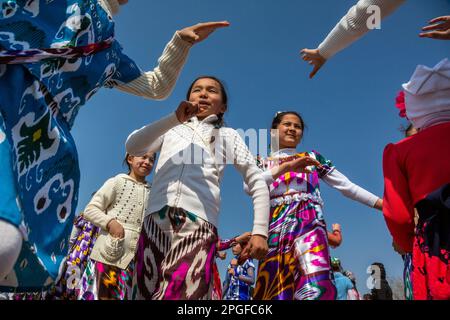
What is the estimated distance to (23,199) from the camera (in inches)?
54.7

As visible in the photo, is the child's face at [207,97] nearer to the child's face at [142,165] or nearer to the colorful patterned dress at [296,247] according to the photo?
the colorful patterned dress at [296,247]

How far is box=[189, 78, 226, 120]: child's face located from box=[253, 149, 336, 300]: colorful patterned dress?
3.97 ft

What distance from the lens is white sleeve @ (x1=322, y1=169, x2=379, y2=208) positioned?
403 centimetres

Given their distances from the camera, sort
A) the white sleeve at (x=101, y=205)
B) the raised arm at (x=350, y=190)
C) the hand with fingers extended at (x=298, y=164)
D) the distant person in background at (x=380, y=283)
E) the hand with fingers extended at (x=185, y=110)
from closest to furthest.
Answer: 1. the hand with fingers extended at (x=185, y=110)
2. the hand with fingers extended at (x=298, y=164)
3. the white sleeve at (x=101, y=205)
4. the raised arm at (x=350, y=190)
5. the distant person in background at (x=380, y=283)

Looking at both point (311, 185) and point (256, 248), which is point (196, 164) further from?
point (311, 185)

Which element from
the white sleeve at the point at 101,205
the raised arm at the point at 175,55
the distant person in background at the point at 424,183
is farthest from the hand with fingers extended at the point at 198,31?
the white sleeve at the point at 101,205

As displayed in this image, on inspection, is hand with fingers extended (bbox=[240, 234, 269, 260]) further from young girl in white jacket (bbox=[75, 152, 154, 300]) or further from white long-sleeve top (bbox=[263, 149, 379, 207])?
young girl in white jacket (bbox=[75, 152, 154, 300])

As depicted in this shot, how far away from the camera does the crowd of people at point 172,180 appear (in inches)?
56.3

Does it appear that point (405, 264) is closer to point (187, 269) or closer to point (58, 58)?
point (187, 269)

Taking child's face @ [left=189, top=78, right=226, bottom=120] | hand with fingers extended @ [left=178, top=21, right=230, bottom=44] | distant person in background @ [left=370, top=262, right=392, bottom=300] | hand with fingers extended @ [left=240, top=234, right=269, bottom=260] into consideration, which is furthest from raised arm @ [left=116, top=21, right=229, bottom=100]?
distant person in background @ [left=370, top=262, right=392, bottom=300]

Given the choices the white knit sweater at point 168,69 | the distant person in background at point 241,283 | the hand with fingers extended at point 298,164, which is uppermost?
the white knit sweater at point 168,69

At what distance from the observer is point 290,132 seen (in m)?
4.45

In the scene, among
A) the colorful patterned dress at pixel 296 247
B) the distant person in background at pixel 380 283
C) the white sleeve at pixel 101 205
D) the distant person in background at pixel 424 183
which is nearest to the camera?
the distant person in background at pixel 424 183

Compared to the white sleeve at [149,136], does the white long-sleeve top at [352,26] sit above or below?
above
